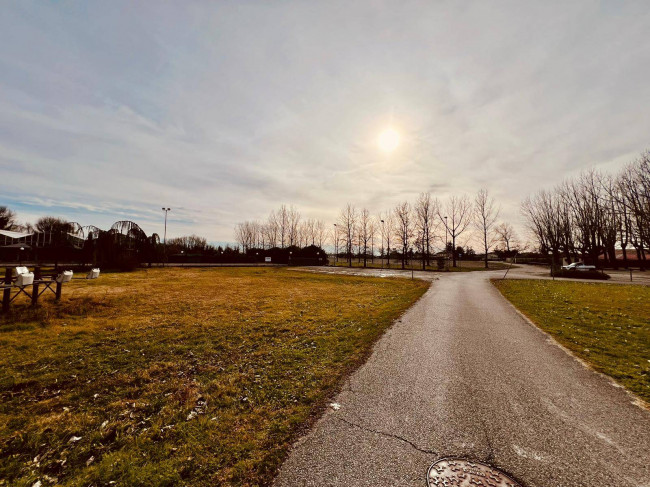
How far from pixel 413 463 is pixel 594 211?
217 ft

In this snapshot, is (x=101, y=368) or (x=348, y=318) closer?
(x=101, y=368)

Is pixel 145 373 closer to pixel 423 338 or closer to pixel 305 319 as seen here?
pixel 305 319

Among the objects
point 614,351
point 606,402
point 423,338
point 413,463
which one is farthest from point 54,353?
point 614,351

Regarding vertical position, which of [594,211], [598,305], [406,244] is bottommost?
[598,305]

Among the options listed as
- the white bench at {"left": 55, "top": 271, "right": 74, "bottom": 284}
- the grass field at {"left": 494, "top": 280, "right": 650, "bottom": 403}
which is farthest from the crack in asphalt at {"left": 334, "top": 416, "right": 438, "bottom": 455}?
the white bench at {"left": 55, "top": 271, "right": 74, "bottom": 284}

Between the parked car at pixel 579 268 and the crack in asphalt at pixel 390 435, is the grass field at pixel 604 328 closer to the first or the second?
the crack in asphalt at pixel 390 435

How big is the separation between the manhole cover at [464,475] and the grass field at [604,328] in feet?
13.6

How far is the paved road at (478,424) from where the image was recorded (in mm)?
3141

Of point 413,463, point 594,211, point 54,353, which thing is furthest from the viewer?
point 594,211

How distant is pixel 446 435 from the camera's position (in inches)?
149

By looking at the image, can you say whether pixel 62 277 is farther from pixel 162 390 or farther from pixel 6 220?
pixel 6 220

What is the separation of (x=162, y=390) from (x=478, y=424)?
18.7 feet

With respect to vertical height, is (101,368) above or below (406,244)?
below

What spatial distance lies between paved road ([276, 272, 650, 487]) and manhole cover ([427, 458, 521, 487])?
109 millimetres
